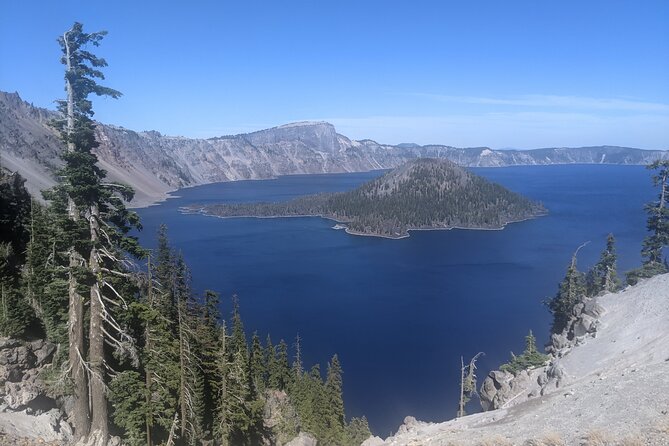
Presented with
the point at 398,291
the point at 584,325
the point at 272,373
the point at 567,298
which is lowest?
the point at 398,291

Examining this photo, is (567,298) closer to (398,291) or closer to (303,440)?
(303,440)

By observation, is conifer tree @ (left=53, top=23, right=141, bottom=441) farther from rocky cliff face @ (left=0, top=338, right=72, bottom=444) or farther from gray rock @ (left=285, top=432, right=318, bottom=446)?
gray rock @ (left=285, top=432, right=318, bottom=446)

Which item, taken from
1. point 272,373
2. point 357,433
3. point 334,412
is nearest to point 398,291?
point 357,433

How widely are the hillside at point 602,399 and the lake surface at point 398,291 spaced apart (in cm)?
2451

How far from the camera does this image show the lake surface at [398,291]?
60.5 m

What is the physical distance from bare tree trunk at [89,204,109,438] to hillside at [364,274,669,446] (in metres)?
12.3

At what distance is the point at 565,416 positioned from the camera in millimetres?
18531

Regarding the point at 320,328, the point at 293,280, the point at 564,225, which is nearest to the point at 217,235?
the point at 293,280

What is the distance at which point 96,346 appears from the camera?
13289mm

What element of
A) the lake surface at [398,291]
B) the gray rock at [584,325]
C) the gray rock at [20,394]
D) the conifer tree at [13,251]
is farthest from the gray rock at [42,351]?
the lake surface at [398,291]

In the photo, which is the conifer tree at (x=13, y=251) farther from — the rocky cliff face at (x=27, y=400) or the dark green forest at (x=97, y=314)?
the rocky cliff face at (x=27, y=400)

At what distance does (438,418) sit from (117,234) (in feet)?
153

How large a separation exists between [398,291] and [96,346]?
8825 centimetres

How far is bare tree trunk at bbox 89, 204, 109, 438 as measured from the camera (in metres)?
12.8
